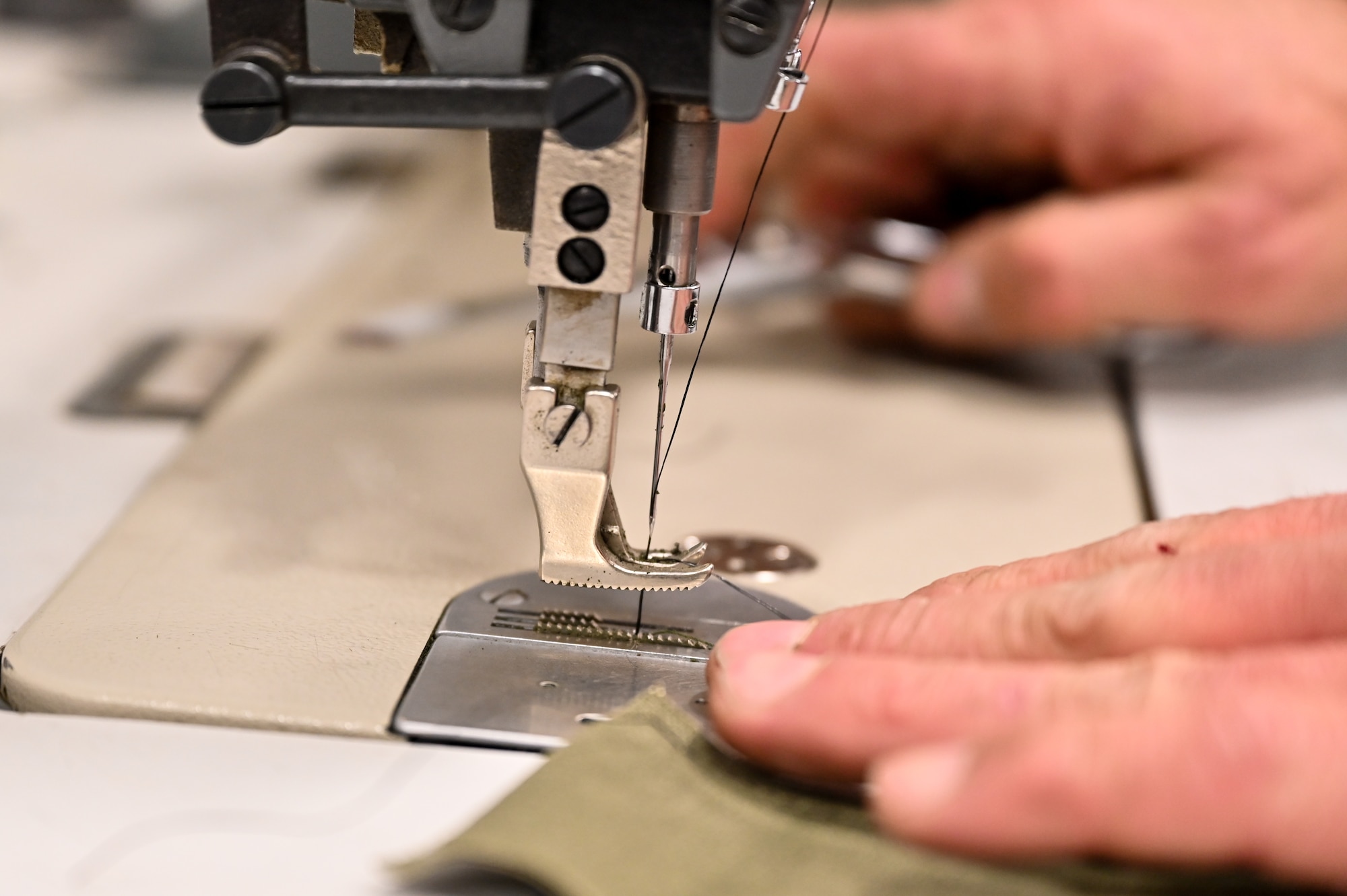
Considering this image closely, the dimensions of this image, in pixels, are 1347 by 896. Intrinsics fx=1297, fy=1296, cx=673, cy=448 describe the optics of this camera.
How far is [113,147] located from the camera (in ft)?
5.99

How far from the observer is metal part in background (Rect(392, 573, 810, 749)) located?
0.67m

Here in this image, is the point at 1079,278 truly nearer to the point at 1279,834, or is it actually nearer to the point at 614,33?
the point at 614,33

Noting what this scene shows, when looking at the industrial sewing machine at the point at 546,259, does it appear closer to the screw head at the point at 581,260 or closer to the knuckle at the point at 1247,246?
the screw head at the point at 581,260

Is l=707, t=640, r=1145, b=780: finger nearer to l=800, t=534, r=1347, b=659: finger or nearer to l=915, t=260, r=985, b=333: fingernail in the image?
l=800, t=534, r=1347, b=659: finger

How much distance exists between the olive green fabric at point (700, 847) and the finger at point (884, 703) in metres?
0.03

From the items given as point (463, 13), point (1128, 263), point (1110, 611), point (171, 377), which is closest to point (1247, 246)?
point (1128, 263)

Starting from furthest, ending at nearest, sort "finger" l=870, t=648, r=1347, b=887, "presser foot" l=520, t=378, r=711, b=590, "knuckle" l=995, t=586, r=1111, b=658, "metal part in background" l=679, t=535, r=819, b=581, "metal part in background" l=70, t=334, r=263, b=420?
"metal part in background" l=70, t=334, r=263, b=420, "metal part in background" l=679, t=535, r=819, b=581, "presser foot" l=520, t=378, r=711, b=590, "knuckle" l=995, t=586, r=1111, b=658, "finger" l=870, t=648, r=1347, b=887

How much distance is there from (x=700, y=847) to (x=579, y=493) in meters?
0.22

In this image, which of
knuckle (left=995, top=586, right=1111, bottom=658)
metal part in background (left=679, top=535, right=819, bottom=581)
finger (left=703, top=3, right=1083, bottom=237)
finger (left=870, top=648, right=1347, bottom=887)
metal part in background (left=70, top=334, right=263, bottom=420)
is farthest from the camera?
finger (left=703, top=3, right=1083, bottom=237)

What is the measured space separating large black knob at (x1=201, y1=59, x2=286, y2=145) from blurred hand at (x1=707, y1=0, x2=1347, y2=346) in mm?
750

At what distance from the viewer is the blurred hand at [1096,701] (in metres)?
0.50

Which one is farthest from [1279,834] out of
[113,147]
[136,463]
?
[113,147]

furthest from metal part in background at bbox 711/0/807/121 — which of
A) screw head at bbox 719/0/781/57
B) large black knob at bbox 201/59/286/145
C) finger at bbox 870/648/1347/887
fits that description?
finger at bbox 870/648/1347/887

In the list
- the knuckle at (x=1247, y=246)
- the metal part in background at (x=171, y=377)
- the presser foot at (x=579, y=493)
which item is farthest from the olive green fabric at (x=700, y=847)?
the knuckle at (x=1247, y=246)
